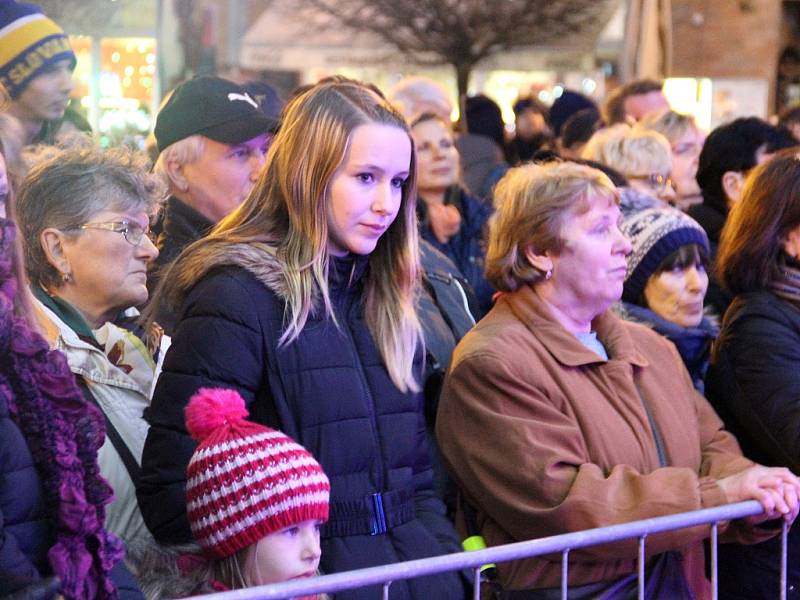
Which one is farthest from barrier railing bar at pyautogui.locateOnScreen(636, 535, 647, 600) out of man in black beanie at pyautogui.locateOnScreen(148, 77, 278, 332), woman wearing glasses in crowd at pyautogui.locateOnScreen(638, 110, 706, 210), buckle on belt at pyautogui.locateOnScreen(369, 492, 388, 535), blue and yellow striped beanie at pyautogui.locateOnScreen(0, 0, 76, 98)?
woman wearing glasses in crowd at pyautogui.locateOnScreen(638, 110, 706, 210)

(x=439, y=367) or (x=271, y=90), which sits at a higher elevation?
(x=271, y=90)

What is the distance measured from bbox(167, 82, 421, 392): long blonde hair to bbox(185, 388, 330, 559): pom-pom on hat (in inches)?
14.7

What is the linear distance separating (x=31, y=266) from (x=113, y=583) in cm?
133

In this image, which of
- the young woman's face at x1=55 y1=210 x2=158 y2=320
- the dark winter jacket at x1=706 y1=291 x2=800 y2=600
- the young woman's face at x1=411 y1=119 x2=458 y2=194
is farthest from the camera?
the young woman's face at x1=411 y1=119 x2=458 y2=194

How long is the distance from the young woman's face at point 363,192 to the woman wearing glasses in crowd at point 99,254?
0.66 metres

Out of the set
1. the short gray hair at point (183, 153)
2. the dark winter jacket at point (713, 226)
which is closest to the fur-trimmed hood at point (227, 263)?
the short gray hair at point (183, 153)

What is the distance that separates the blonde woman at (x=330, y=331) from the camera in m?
3.18

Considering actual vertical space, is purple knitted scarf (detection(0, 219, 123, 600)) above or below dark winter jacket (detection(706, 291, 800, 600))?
above

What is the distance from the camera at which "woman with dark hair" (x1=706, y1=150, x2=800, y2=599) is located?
4129mm

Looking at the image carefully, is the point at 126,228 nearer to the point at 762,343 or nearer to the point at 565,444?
the point at 565,444

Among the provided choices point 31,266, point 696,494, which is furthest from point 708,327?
point 31,266

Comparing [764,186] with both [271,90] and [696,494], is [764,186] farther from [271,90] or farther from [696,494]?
[271,90]

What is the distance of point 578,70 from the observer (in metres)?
16.0

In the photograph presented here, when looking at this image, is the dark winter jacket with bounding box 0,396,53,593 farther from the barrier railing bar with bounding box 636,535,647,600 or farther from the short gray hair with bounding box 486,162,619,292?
the short gray hair with bounding box 486,162,619,292
